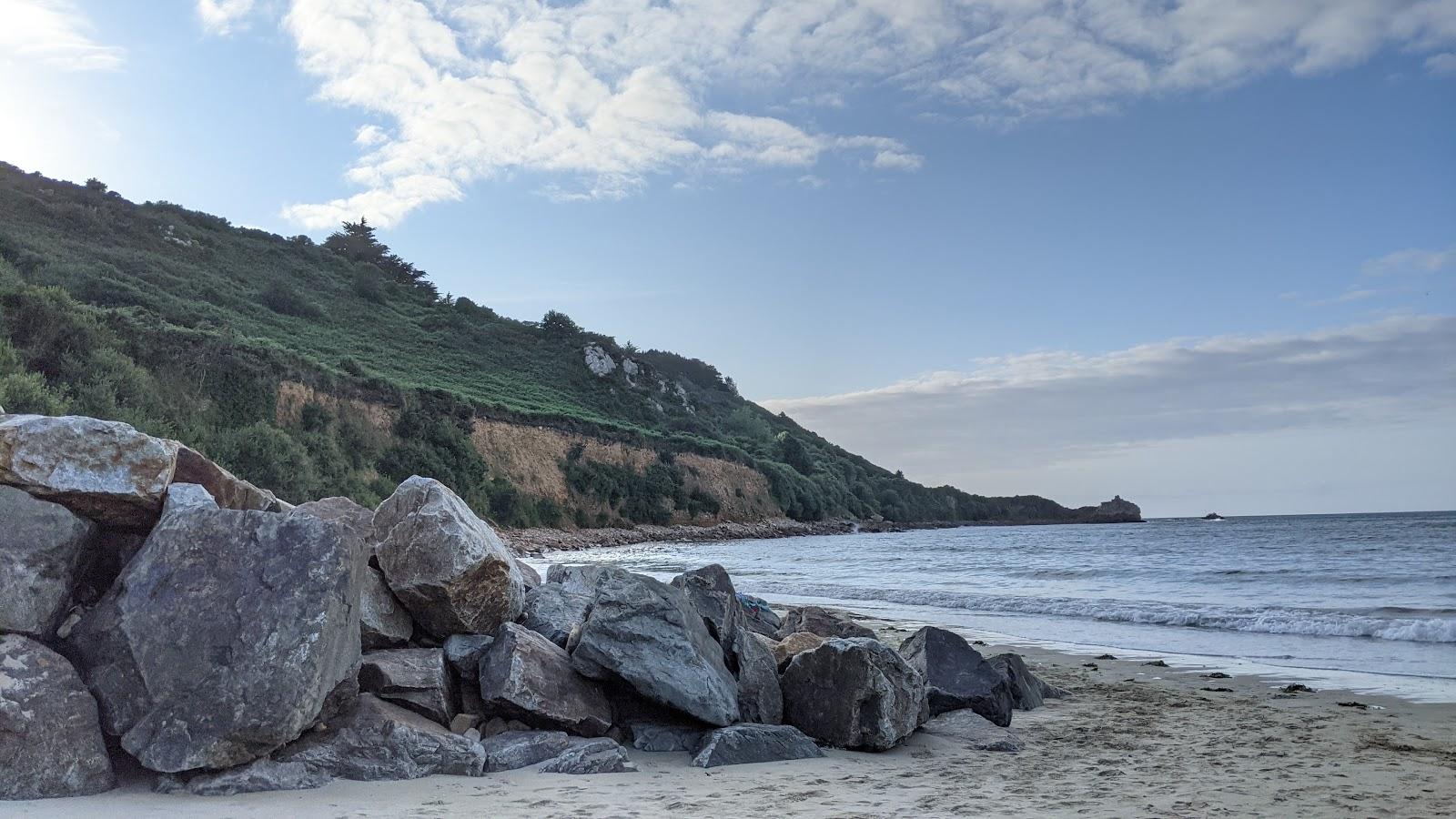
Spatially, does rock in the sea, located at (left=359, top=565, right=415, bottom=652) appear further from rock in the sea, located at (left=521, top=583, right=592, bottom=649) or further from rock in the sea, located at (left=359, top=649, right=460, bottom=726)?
rock in the sea, located at (left=521, top=583, right=592, bottom=649)

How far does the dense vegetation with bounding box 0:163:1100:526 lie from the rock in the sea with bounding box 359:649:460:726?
609 inches

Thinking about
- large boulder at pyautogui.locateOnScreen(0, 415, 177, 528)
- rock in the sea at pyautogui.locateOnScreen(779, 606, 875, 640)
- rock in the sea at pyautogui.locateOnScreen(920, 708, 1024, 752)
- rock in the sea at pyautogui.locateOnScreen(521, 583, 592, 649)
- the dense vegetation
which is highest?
the dense vegetation

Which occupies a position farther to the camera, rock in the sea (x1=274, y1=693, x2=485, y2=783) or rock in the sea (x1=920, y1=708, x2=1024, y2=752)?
rock in the sea (x1=920, y1=708, x2=1024, y2=752)

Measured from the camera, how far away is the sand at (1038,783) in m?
4.77

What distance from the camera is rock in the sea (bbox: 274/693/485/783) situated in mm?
5270

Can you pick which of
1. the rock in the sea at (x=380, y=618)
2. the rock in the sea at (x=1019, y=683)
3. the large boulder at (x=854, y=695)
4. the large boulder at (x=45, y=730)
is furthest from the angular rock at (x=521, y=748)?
the rock in the sea at (x=1019, y=683)

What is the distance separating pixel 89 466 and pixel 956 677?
640cm

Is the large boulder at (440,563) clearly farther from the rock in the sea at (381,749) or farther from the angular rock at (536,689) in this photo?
the rock in the sea at (381,749)

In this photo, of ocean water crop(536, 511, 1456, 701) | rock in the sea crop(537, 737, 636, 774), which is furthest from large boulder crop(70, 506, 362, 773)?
ocean water crop(536, 511, 1456, 701)

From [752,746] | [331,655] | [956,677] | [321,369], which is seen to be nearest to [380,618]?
[331,655]

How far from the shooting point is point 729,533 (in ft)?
183

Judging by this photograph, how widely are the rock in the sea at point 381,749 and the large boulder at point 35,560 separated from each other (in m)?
1.58

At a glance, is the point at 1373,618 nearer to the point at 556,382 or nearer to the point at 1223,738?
the point at 1223,738

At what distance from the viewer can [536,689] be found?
6.18 metres
